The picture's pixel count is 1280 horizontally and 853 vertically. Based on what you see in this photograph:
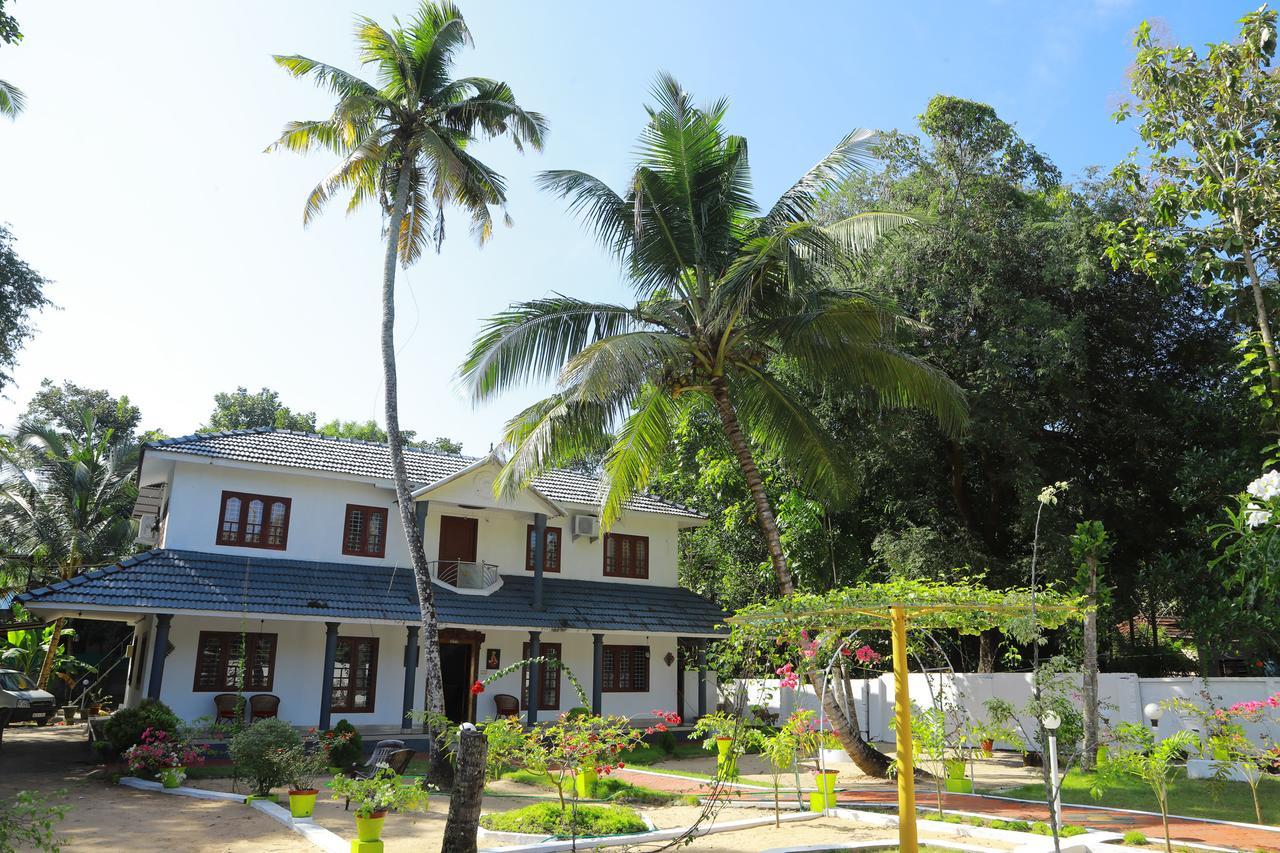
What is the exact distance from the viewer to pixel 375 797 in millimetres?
8891

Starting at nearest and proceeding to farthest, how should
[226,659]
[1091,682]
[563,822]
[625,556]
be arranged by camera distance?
[563,822] < [1091,682] < [226,659] < [625,556]

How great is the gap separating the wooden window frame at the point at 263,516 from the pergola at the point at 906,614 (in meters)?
13.4

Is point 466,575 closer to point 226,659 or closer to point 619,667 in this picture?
point 619,667

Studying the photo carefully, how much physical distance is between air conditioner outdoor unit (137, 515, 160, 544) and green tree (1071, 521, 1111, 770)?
20.5m

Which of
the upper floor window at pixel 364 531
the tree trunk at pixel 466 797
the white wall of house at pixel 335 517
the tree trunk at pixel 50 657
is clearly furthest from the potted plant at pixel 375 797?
the tree trunk at pixel 50 657

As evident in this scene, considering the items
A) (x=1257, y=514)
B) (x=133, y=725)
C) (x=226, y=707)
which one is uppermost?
(x=1257, y=514)

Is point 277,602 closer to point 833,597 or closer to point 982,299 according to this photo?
point 833,597

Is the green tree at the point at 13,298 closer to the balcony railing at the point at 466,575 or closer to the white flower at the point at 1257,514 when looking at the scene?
the balcony railing at the point at 466,575

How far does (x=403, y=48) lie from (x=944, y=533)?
621 inches

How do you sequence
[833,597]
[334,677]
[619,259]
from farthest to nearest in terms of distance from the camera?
[334,677], [619,259], [833,597]

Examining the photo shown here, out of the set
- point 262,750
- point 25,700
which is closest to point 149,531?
point 25,700

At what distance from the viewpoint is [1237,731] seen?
11.6m

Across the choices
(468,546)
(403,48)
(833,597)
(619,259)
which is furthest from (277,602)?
(833,597)

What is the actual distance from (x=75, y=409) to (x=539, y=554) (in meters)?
29.1
